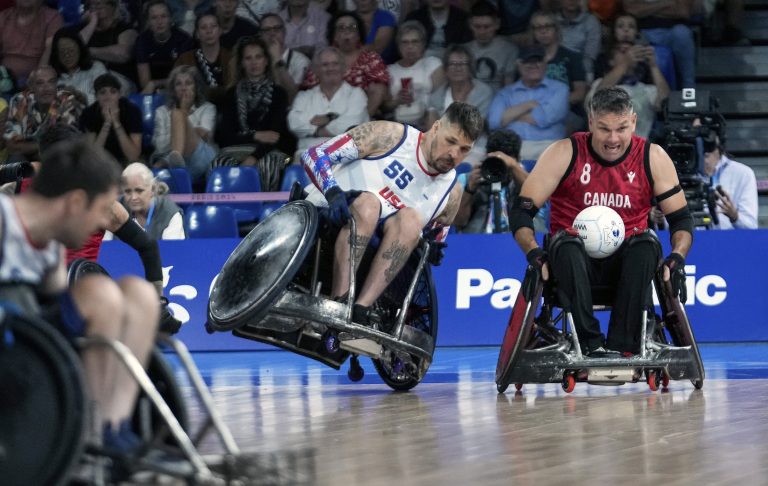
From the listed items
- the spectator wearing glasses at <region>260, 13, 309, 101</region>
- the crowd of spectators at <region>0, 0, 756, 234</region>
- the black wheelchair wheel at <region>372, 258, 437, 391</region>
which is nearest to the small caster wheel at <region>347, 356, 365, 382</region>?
the black wheelchair wheel at <region>372, 258, 437, 391</region>

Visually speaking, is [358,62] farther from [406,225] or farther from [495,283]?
[406,225]

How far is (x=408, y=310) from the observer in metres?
7.82

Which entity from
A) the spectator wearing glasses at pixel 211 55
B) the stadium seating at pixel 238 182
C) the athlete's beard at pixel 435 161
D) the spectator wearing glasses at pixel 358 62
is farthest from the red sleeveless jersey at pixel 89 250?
the spectator wearing glasses at pixel 211 55

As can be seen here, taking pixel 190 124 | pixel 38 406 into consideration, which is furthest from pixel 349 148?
pixel 190 124

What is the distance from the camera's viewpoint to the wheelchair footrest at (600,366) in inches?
284

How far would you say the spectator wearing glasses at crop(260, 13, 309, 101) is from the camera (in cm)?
1323

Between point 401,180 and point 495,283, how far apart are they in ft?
9.79

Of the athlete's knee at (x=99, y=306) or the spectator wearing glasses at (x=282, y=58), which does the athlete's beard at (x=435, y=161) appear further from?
the spectator wearing glasses at (x=282, y=58)

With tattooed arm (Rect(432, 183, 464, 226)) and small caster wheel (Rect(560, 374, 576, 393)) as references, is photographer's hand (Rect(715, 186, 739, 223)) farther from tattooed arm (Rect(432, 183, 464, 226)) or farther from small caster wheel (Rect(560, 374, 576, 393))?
small caster wheel (Rect(560, 374, 576, 393))

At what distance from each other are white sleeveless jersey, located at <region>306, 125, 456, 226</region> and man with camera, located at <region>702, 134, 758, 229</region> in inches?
155

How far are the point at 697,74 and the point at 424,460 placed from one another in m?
9.54

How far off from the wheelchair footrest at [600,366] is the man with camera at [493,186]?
9.32ft

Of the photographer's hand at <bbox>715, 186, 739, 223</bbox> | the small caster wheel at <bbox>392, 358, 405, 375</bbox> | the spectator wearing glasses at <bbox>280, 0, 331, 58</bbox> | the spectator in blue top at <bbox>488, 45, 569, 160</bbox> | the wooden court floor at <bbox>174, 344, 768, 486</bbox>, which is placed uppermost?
the spectator wearing glasses at <bbox>280, 0, 331, 58</bbox>

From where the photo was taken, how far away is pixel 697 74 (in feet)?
45.1
